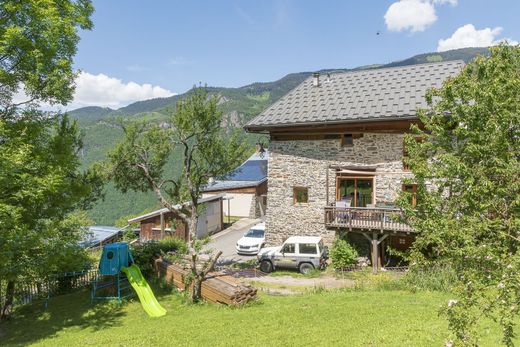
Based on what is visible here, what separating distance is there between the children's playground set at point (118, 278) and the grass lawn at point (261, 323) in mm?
565

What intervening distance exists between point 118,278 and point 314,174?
35.1 feet

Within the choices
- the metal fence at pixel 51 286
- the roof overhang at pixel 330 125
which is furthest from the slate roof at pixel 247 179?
the metal fence at pixel 51 286

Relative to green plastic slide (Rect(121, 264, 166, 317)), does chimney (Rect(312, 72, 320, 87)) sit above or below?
above

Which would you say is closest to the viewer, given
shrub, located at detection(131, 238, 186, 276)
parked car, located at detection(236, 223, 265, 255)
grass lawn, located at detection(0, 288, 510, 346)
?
grass lawn, located at detection(0, 288, 510, 346)

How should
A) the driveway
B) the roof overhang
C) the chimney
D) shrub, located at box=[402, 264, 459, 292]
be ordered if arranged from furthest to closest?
the driveway
the chimney
the roof overhang
shrub, located at box=[402, 264, 459, 292]

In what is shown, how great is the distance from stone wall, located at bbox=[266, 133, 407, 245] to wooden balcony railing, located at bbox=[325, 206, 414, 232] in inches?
51.2

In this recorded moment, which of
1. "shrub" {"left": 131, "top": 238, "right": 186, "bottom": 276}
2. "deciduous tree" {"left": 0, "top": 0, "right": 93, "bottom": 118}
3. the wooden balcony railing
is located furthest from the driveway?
"deciduous tree" {"left": 0, "top": 0, "right": 93, "bottom": 118}

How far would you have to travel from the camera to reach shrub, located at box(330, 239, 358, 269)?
1761 cm

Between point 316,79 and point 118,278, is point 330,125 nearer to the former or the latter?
point 316,79

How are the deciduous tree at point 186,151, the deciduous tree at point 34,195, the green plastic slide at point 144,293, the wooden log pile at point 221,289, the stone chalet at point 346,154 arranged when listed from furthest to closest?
the stone chalet at point 346,154 → the deciduous tree at point 186,151 → the green plastic slide at point 144,293 → the wooden log pile at point 221,289 → the deciduous tree at point 34,195

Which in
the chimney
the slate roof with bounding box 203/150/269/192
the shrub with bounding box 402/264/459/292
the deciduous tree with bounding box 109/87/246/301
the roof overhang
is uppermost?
the chimney

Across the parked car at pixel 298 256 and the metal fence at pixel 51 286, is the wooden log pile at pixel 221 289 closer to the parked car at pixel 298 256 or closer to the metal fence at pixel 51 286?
the metal fence at pixel 51 286

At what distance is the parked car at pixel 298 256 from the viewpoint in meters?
17.4

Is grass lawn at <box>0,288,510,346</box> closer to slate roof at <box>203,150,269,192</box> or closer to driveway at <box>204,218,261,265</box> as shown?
driveway at <box>204,218,261,265</box>
